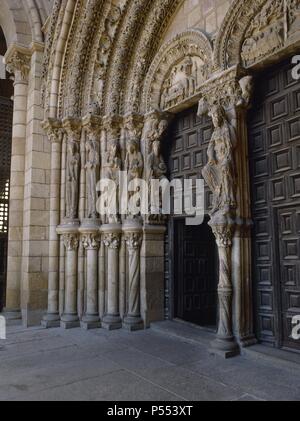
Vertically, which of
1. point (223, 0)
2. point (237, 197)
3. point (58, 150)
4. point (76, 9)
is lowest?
point (237, 197)

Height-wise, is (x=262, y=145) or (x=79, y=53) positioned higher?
(x=79, y=53)

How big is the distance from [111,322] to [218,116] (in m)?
3.25

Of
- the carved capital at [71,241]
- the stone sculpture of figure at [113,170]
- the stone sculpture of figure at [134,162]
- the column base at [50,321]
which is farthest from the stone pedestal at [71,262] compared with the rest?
the stone sculpture of figure at [134,162]

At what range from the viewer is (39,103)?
21.4 ft

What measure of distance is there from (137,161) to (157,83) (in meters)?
1.26

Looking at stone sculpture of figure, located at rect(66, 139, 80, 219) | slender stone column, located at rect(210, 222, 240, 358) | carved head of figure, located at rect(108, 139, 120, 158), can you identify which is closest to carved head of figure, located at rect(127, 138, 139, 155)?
carved head of figure, located at rect(108, 139, 120, 158)

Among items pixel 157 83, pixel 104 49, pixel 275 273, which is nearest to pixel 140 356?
pixel 275 273

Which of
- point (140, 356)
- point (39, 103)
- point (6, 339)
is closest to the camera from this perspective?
point (140, 356)

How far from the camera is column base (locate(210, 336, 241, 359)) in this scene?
3.87 meters

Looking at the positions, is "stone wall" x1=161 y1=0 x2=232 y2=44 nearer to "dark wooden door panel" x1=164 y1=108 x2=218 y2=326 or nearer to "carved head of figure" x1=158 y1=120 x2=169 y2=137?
"dark wooden door panel" x1=164 y1=108 x2=218 y2=326

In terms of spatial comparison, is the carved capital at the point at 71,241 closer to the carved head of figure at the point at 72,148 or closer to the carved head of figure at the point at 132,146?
the carved head of figure at the point at 72,148

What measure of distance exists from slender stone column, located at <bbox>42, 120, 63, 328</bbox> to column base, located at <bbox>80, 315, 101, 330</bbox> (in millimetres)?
525

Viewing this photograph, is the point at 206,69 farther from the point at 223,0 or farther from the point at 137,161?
the point at 137,161

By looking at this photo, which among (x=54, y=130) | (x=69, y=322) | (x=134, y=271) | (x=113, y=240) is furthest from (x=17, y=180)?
(x=134, y=271)
